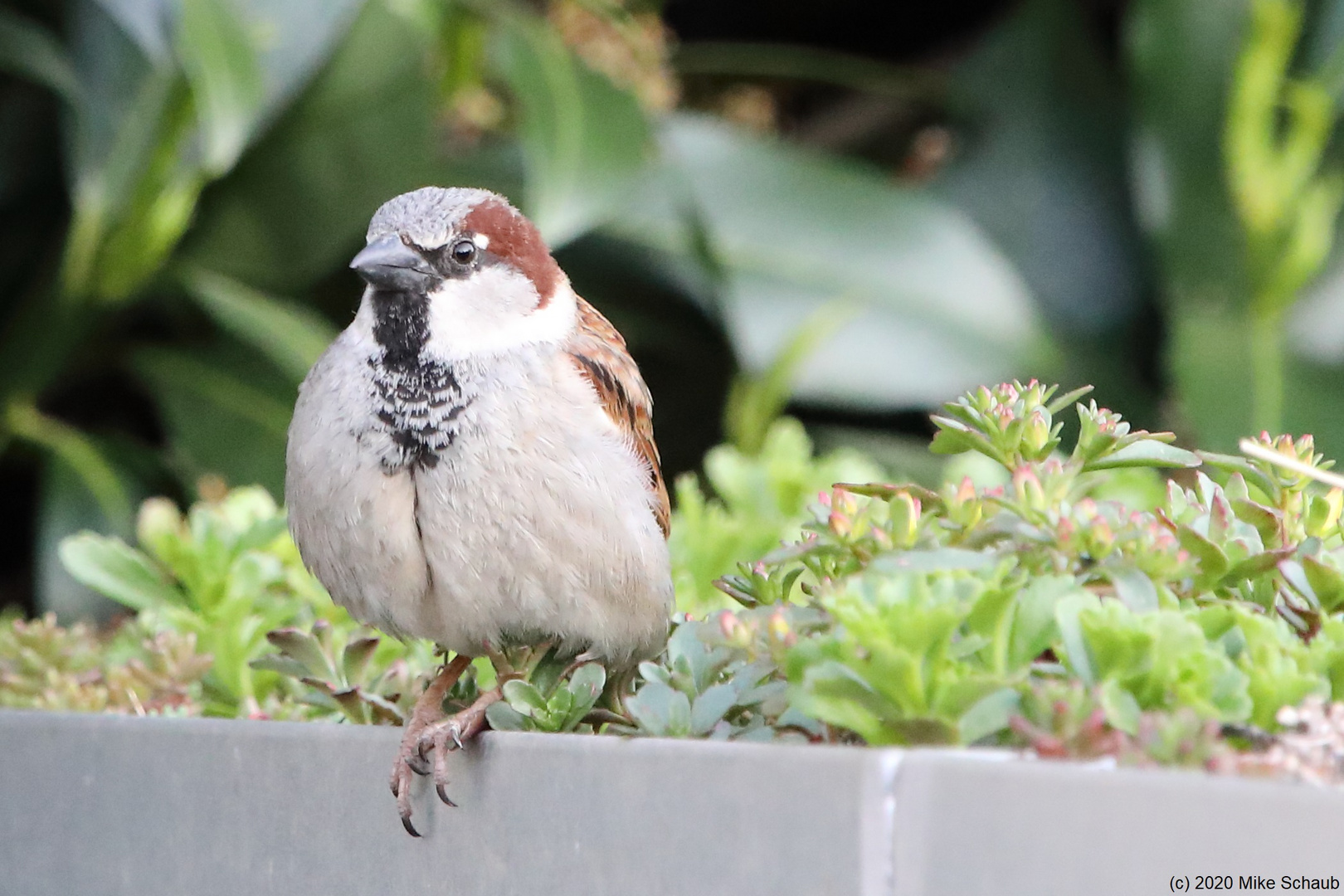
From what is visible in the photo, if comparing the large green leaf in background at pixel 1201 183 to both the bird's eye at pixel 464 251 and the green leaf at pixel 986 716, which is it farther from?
the green leaf at pixel 986 716

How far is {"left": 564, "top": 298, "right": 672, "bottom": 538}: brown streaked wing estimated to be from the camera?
120 cm

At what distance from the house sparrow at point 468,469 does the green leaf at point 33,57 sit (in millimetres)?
1370

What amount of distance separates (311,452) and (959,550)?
0.58 m

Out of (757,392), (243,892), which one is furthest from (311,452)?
(757,392)

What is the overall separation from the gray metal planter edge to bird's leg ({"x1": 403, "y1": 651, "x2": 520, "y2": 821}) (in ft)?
0.04

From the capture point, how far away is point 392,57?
8.37 feet

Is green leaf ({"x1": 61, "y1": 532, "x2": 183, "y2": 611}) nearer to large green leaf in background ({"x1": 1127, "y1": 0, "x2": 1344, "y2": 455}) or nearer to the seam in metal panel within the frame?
the seam in metal panel

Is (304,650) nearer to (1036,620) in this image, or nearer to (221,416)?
(1036,620)

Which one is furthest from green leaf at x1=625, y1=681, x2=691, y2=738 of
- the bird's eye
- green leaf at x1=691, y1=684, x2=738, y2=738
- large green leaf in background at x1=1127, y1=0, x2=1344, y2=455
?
large green leaf in background at x1=1127, y1=0, x2=1344, y2=455

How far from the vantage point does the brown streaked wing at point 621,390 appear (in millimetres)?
1204

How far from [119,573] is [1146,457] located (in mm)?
931

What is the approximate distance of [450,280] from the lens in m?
1.23

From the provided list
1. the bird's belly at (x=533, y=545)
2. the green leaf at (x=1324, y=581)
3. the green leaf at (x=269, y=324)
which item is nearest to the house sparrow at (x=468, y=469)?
the bird's belly at (x=533, y=545)

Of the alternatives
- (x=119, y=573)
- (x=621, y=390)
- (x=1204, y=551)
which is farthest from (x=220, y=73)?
(x=1204, y=551)
